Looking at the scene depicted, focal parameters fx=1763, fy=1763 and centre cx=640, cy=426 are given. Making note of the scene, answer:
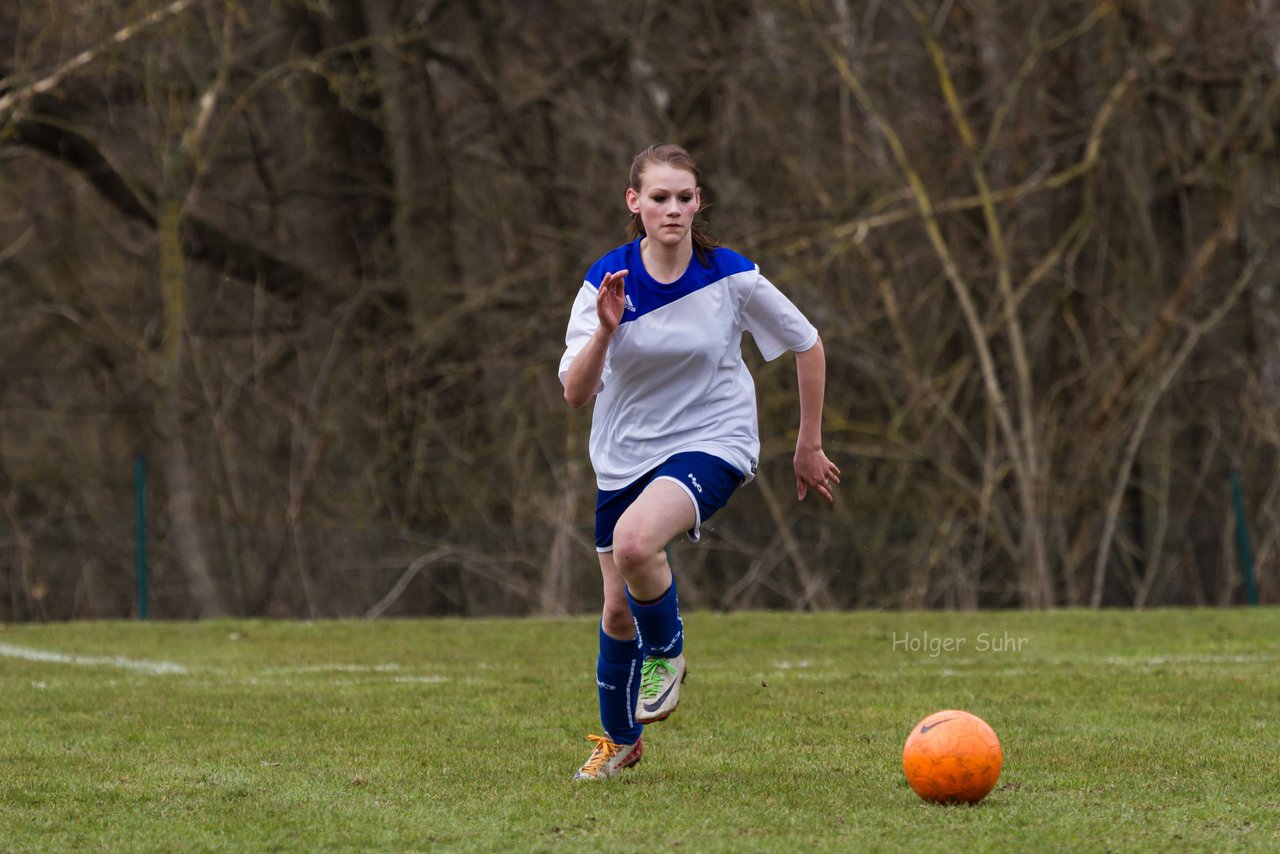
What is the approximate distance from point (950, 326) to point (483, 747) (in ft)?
39.2

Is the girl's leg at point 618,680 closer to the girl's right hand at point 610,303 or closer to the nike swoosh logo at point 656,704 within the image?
the nike swoosh logo at point 656,704

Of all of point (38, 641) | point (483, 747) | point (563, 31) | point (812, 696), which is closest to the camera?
point (483, 747)

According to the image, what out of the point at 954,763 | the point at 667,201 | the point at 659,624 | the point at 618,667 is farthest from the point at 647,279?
the point at 954,763

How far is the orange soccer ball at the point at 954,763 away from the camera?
464cm

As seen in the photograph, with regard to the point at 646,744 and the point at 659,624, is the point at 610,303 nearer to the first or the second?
the point at 659,624

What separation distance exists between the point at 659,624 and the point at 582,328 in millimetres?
911

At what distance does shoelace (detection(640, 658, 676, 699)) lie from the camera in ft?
17.5

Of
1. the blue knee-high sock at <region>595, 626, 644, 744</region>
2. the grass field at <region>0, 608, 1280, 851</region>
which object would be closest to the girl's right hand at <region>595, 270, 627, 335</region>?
the blue knee-high sock at <region>595, 626, 644, 744</region>

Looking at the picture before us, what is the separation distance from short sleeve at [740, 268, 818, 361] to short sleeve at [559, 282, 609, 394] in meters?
0.51

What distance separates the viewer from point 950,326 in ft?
56.3

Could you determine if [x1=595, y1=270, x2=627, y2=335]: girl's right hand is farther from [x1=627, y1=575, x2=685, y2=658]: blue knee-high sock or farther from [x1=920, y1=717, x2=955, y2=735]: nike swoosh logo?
[x1=920, y1=717, x2=955, y2=735]: nike swoosh logo

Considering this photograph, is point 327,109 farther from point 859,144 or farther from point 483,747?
point 483,747

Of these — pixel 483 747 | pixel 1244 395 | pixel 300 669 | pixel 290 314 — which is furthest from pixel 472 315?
pixel 483 747

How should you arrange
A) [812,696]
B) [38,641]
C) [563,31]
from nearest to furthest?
[812,696] → [38,641] → [563,31]
